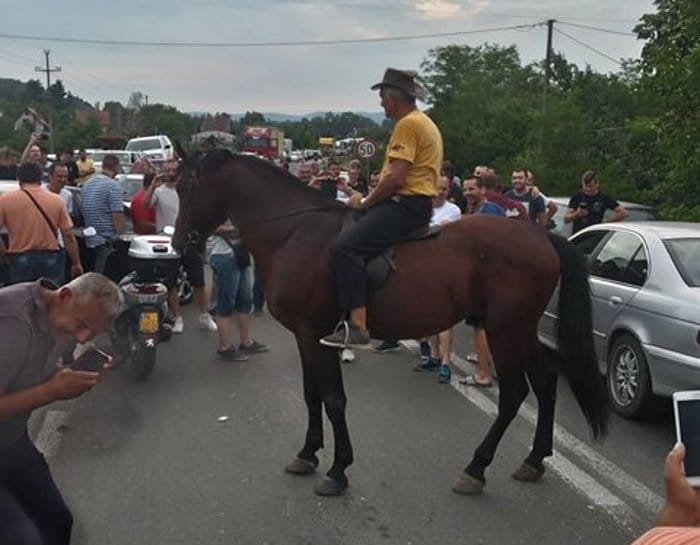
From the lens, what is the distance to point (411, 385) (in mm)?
7883

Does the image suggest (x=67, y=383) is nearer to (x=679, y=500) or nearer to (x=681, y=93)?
(x=679, y=500)

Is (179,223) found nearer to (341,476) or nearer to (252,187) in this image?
(252,187)

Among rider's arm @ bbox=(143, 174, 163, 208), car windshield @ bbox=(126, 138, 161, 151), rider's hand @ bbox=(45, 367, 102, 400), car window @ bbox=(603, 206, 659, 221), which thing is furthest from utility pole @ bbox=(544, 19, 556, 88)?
rider's hand @ bbox=(45, 367, 102, 400)

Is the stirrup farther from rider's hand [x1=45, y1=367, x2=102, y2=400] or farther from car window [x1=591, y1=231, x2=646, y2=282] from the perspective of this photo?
car window [x1=591, y1=231, x2=646, y2=282]

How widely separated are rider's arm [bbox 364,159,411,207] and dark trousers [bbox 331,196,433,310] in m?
0.06

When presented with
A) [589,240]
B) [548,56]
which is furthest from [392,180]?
[548,56]

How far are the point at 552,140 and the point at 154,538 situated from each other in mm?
19605

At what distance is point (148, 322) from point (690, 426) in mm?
6123

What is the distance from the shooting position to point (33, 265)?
7.95 m

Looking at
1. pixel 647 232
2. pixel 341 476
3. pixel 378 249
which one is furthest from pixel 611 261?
pixel 341 476

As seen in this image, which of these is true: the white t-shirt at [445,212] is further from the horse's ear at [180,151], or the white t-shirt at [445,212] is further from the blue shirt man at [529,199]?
the horse's ear at [180,151]

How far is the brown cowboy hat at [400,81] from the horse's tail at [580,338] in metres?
1.41

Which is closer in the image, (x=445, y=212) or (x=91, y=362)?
(x=91, y=362)

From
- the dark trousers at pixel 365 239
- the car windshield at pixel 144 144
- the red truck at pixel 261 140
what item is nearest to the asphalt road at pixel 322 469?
the dark trousers at pixel 365 239
